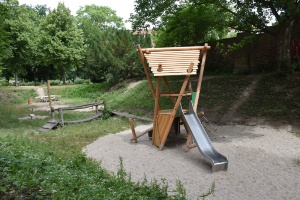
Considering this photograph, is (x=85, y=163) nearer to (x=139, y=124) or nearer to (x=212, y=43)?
(x=139, y=124)

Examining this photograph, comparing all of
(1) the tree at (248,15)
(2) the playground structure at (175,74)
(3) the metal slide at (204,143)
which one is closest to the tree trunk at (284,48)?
(1) the tree at (248,15)

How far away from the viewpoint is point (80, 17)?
53.4 metres

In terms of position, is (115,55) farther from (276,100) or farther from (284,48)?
(276,100)

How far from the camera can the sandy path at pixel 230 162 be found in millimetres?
6258

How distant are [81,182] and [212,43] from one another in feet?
58.6

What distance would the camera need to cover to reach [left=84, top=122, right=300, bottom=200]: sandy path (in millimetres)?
6258

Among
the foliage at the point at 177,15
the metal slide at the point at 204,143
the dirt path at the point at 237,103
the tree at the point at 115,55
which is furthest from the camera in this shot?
the tree at the point at 115,55

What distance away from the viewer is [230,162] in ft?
26.4

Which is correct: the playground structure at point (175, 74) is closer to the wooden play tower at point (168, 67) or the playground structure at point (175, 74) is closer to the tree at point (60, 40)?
the wooden play tower at point (168, 67)

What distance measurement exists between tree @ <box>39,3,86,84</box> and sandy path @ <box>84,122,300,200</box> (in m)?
26.9

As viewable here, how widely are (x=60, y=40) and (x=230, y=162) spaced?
32.5 meters

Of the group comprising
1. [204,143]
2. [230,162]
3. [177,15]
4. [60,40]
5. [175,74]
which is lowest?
[230,162]

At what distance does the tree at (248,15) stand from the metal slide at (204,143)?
555cm

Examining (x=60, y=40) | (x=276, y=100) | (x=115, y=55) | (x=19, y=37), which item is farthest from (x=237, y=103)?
(x=19, y=37)
